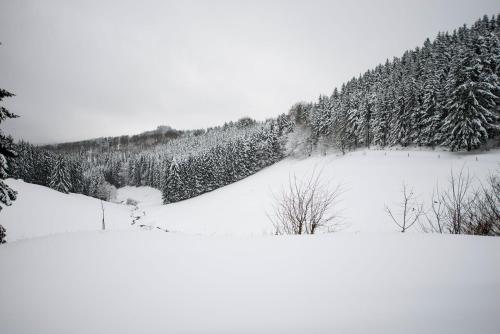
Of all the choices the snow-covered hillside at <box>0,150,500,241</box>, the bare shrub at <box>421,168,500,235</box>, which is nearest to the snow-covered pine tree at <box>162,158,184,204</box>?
the snow-covered hillside at <box>0,150,500,241</box>

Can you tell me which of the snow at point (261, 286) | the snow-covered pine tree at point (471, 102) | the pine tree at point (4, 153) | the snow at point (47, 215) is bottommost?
the snow at point (47, 215)

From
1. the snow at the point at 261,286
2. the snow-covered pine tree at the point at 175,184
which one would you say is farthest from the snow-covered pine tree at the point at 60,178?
the snow at the point at 261,286

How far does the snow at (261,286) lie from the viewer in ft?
6.56

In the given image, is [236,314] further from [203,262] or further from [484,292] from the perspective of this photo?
[484,292]

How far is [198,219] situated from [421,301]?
92.3 ft

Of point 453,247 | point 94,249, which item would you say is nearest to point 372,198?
point 453,247

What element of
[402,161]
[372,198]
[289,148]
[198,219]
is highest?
[289,148]

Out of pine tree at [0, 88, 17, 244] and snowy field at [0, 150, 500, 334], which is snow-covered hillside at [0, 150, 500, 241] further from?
snowy field at [0, 150, 500, 334]

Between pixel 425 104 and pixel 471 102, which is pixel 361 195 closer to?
pixel 471 102

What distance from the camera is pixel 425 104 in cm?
3653

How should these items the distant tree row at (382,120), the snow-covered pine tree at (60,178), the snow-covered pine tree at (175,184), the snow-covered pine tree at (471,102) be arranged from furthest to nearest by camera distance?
the snow-covered pine tree at (175,184)
the snow-covered pine tree at (60,178)
the distant tree row at (382,120)
the snow-covered pine tree at (471,102)

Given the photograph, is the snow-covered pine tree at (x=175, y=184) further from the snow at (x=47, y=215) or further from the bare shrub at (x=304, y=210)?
the bare shrub at (x=304, y=210)

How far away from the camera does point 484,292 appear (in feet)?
7.28

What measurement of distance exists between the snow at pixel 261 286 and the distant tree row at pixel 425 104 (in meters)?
35.9
